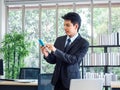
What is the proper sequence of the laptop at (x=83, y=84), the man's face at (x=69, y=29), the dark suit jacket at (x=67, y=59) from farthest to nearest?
the man's face at (x=69, y=29), the dark suit jacket at (x=67, y=59), the laptop at (x=83, y=84)

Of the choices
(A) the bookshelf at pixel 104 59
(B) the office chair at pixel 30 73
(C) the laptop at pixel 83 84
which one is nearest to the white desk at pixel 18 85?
(B) the office chair at pixel 30 73

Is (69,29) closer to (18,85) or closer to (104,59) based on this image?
(18,85)

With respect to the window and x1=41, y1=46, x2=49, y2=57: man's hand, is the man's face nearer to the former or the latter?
x1=41, y1=46, x2=49, y2=57: man's hand

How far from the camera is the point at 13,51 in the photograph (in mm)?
5746

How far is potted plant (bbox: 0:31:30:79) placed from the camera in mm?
5711

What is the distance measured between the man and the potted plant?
3.73 metres

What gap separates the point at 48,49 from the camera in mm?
1902

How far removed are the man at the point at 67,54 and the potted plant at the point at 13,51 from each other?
3.73 m

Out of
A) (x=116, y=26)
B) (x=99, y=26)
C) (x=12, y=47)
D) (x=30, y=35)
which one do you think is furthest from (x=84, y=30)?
(x=12, y=47)

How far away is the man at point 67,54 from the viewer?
1897mm

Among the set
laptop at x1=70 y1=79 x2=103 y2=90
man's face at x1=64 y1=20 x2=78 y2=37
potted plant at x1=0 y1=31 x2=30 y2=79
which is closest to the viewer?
laptop at x1=70 y1=79 x2=103 y2=90

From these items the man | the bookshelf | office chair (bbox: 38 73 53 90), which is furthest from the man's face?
the bookshelf

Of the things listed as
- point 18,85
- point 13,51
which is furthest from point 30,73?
point 13,51

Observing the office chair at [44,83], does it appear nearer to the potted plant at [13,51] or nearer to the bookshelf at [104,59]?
the bookshelf at [104,59]
